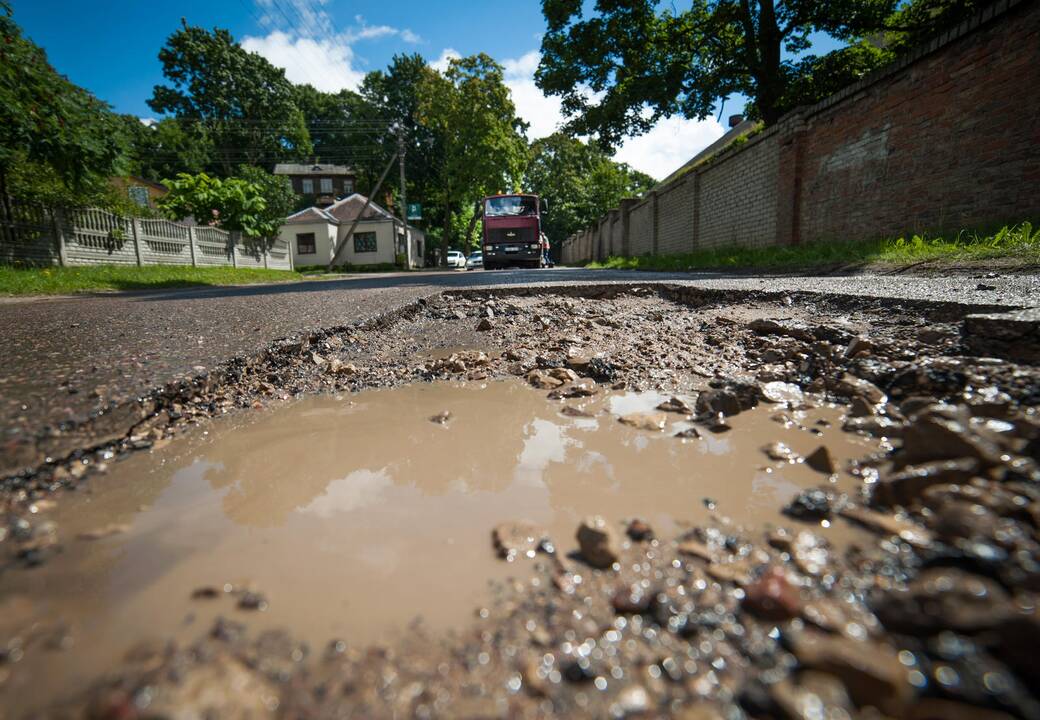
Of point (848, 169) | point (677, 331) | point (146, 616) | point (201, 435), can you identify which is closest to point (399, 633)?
point (146, 616)

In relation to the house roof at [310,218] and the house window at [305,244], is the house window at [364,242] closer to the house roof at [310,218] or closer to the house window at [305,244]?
the house roof at [310,218]

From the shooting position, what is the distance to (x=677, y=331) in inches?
121

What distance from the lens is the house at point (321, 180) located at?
1788 inches

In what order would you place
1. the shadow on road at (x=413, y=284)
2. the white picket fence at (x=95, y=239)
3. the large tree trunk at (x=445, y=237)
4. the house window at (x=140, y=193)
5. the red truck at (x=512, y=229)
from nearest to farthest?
the shadow on road at (x=413, y=284)
the white picket fence at (x=95, y=239)
the red truck at (x=512, y=229)
the house window at (x=140, y=193)
the large tree trunk at (x=445, y=237)

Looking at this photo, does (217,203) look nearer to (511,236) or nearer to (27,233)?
(27,233)

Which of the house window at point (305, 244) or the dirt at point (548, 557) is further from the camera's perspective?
the house window at point (305, 244)

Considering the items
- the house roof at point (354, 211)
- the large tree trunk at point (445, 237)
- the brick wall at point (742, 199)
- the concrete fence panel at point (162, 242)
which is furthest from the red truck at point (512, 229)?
the large tree trunk at point (445, 237)

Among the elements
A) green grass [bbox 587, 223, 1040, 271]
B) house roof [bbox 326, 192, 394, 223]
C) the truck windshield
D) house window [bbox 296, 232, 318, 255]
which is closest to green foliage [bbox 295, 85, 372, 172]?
house roof [bbox 326, 192, 394, 223]

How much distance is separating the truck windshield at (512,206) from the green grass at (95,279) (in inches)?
326

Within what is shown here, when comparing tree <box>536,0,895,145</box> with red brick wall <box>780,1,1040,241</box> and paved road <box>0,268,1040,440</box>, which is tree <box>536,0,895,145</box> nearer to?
red brick wall <box>780,1,1040,241</box>

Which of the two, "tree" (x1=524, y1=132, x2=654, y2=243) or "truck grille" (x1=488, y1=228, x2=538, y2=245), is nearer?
"truck grille" (x1=488, y1=228, x2=538, y2=245)

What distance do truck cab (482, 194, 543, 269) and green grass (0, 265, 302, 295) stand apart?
309 inches

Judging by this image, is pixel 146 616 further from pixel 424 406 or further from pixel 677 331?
pixel 677 331

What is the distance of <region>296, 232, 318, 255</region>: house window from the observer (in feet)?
92.8
